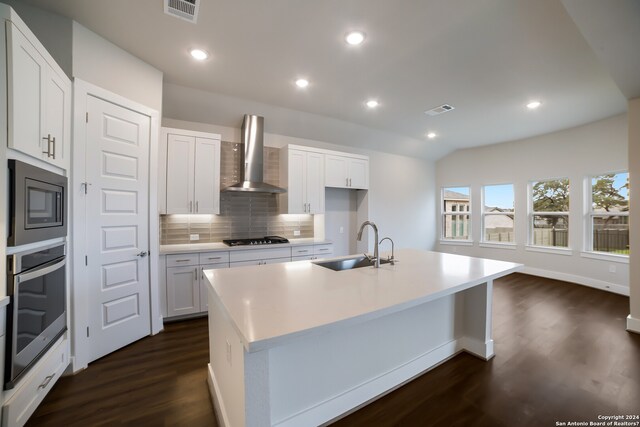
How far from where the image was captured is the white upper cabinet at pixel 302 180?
4.09 metres

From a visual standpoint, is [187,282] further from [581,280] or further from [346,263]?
[581,280]

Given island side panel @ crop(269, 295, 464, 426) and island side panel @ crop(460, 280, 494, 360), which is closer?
island side panel @ crop(269, 295, 464, 426)

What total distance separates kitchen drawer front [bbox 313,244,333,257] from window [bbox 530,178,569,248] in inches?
178

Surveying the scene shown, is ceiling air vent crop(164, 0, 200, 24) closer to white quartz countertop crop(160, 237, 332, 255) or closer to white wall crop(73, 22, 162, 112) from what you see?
white wall crop(73, 22, 162, 112)

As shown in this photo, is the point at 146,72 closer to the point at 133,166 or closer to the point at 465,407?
the point at 133,166

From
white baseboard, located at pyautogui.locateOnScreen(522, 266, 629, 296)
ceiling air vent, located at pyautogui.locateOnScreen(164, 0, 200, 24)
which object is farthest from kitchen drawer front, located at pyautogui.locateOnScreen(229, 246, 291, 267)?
white baseboard, located at pyautogui.locateOnScreen(522, 266, 629, 296)

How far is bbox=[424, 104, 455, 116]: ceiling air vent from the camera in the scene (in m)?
3.87

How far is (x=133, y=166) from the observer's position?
2.62 meters

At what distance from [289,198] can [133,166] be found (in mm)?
2028

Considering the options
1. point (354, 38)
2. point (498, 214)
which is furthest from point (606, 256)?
point (354, 38)

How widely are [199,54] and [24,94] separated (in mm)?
1456

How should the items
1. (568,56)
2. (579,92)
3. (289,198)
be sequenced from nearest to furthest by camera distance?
(568,56) < (579,92) < (289,198)

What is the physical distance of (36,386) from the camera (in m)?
1.65

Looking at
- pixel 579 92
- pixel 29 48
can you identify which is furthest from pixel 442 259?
pixel 29 48
